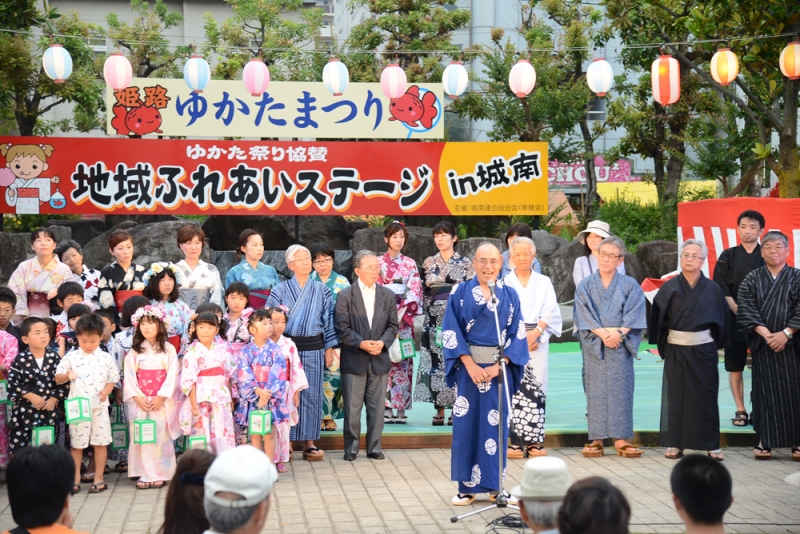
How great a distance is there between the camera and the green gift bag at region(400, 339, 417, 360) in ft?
27.2

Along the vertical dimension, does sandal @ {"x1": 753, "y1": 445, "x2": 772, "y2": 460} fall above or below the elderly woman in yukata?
below

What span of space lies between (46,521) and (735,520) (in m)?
4.27

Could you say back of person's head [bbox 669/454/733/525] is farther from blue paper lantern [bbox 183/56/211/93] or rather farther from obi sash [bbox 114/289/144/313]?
blue paper lantern [bbox 183/56/211/93]

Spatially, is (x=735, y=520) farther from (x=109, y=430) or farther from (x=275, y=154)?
(x=275, y=154)

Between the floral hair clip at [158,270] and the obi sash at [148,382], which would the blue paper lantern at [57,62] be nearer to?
the floral hair clip at [158,270]

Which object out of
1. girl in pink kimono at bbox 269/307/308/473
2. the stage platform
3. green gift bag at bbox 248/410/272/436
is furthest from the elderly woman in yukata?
green gift bag at bbox 248/410/272/436

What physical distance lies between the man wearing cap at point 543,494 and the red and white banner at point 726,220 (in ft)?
24.6

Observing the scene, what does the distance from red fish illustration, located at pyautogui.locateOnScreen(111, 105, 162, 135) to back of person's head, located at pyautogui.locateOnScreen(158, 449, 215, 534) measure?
9.88 metres

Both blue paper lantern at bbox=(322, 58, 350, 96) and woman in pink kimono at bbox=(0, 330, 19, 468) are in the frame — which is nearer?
woman in pink kimono at bbox=(0, 330, 19, 468)

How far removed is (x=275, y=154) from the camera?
12.9 m

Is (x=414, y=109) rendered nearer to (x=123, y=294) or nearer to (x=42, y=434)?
(x=123, y=294)

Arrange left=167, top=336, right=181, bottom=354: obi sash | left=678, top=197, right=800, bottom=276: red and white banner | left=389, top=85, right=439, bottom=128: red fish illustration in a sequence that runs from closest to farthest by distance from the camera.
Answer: left=167, top=336, right=181, bottom=354: obi sash
left=678, top=197, right=800, bottom=276: red and white banner
left=389, top=85, right=439, bottom=128: red fish illustration

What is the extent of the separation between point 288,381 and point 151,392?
3.62 feet

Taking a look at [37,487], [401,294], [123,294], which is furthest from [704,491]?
[123,294]
